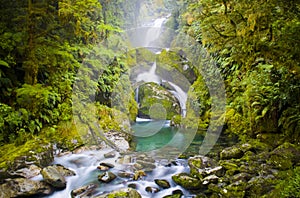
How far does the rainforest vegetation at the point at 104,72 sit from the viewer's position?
4869 millimetres

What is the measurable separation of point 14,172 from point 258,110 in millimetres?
5875

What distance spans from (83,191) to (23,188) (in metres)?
1.01

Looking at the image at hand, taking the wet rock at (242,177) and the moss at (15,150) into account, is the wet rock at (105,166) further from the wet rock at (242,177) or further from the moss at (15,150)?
the wet rock at (242,177)

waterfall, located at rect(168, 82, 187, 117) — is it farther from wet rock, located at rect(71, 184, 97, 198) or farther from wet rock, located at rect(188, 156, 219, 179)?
wet rock, located at rect(71, 184, 97, 198)

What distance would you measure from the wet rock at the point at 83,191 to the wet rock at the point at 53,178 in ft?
0.98

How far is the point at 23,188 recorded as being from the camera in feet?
14.3

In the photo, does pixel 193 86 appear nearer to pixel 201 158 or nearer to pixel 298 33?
pixel 201 158

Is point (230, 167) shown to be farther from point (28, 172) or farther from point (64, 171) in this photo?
point (28, 172)

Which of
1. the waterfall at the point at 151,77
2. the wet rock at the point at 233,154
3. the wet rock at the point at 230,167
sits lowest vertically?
the wet rock at the point at 230,167

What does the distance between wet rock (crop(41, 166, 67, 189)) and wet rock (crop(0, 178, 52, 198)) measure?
0.31 feet

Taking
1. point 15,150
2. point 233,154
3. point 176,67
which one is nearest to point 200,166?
point 233,154

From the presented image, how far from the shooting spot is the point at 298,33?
3.69 m

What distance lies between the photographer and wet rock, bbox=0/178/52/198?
422 cm

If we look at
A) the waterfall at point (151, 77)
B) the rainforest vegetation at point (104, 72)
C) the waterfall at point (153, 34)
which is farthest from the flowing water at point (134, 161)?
the waterfall at point (153, 34)
